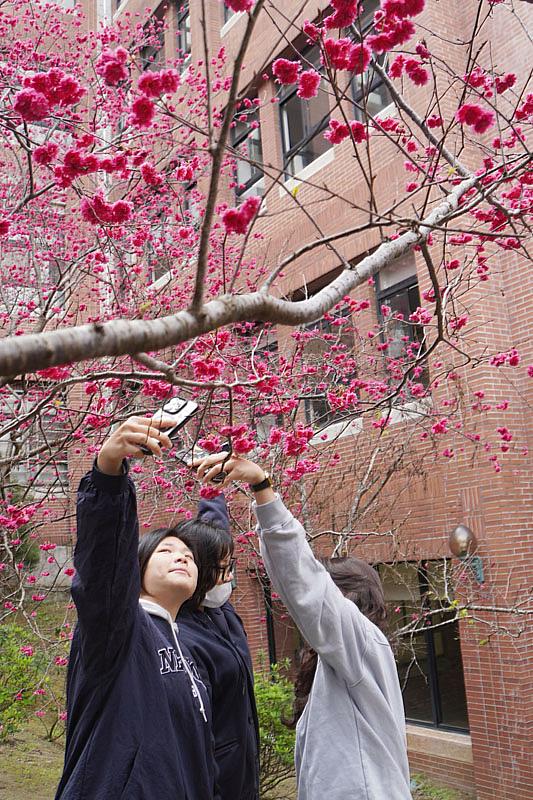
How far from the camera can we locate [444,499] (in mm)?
7543

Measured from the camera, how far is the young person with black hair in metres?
1.90

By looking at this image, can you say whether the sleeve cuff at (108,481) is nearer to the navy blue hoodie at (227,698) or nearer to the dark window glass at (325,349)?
the navy blue hoodie at (227,698)

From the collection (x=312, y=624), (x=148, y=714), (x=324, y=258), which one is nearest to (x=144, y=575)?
(x=148, y=714)

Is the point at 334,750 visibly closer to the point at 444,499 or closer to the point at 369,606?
the point at 369,606

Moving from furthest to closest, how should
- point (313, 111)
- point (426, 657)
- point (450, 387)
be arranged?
point (313, 111), point (426, 657), point (450, 387)

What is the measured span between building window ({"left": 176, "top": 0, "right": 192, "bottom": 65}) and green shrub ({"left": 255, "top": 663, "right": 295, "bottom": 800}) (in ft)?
39.0

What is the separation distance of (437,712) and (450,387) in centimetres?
346

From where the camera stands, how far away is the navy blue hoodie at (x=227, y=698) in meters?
2.65

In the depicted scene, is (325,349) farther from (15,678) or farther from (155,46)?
(155,46)

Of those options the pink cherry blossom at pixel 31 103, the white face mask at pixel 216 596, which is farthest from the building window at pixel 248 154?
the white face mask at pixel 216 596

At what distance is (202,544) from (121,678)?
2.32 ft

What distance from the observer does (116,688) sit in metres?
2.06

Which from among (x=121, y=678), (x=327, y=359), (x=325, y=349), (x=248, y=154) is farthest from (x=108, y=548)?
(x=248, y=154)

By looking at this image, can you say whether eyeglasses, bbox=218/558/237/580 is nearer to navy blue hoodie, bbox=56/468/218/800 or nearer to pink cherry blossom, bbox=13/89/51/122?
navy blue hoodie, bbox=56/468/218/800
